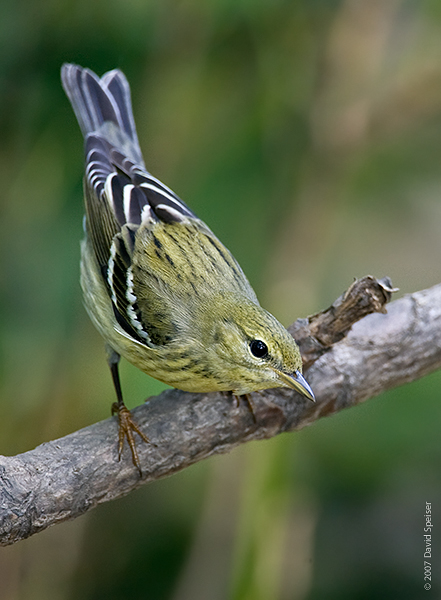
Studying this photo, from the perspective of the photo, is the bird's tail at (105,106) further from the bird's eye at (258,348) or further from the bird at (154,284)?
the bird's eye at (258,348)

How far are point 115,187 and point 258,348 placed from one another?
129cm

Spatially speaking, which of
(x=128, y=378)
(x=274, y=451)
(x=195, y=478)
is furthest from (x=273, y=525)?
(x=128, y=378)

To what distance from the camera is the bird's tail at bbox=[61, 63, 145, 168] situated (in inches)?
147

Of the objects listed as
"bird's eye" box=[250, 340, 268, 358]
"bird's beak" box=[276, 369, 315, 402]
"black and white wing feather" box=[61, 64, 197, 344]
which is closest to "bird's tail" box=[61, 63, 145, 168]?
"black and white wing feather" box=[61, 64, 197, 344]

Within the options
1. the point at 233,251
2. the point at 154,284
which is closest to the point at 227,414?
the point at 154,284

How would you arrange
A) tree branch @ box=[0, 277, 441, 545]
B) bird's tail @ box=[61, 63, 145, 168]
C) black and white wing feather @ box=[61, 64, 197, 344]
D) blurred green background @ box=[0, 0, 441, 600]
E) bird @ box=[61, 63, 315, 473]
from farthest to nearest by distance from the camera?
bird's tail @ box=[61, 63, 145, 168]
blurred green background @ box=[0, 0, 441, 600]
black and white wing feather @ box=[61, 64, 197, 344]
bird @ box=[61, 63, 315, 473]
tree branch @ box=[0, 277, 441, 545]

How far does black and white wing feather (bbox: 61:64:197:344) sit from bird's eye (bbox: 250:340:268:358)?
0.54 m

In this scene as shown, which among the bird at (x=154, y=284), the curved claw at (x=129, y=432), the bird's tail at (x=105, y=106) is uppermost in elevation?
the bird's tail at (x=105, y=106)

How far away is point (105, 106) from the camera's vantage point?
3.84m

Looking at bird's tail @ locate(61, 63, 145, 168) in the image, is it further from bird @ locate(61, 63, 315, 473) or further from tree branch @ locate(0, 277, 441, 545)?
tree branch @ locate(0, 277, 441, 545)

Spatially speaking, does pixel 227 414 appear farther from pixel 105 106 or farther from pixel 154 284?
pixel 105 106

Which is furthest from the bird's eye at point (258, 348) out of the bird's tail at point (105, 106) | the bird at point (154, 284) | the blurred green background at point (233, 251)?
the bird's tail at point (105, 106)

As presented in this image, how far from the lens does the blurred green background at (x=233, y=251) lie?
3.42m

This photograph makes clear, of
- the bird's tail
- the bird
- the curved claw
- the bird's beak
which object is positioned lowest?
the curved claw
